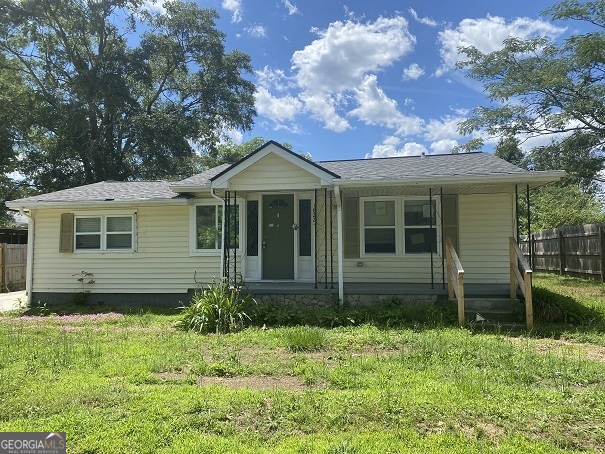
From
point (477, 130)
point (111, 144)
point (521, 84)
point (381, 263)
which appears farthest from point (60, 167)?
point (521, 84)

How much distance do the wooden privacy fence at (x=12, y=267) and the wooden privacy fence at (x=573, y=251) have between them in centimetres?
1731

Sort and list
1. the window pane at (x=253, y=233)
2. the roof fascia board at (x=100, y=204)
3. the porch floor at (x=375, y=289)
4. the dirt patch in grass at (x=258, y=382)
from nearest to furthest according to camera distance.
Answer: the dirt patch in grass at (x=258, y=382), the porch floor at (x=375, y=289), the roof fascia board at (x=100, y=204), the window pane at (x=253, y=233)

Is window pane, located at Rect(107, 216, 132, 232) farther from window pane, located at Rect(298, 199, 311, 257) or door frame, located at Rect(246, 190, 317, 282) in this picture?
window pane, located at Rect(298, 199, 311, 257)

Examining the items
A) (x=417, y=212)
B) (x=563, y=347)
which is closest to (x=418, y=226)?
(x=417, y=212)

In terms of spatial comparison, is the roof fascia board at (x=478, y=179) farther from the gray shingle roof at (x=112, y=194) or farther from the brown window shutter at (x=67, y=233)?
the brown window shutter at (x=67, y=233)

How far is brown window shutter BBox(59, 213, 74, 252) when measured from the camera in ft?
33.6

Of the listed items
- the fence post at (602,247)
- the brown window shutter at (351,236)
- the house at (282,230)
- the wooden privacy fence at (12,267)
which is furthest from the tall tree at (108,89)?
the fence post at (602,247)

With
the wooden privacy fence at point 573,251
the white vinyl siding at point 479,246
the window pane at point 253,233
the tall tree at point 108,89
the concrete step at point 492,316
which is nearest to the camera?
the concrete step at point 492,316

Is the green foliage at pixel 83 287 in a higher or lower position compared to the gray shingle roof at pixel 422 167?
lower

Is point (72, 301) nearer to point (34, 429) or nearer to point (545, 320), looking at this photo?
point (34, 429)

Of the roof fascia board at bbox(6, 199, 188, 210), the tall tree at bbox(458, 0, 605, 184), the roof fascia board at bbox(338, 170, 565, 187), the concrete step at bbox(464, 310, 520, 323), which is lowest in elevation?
the concrete step at bbox(464, 310, 520, 323)

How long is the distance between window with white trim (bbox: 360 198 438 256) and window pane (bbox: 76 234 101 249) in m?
6.87

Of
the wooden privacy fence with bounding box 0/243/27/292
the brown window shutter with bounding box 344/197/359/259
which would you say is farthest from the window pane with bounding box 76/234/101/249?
the brown window shutter with bounding box 344/197/359/259

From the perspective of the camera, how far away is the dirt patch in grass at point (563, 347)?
5162mm
